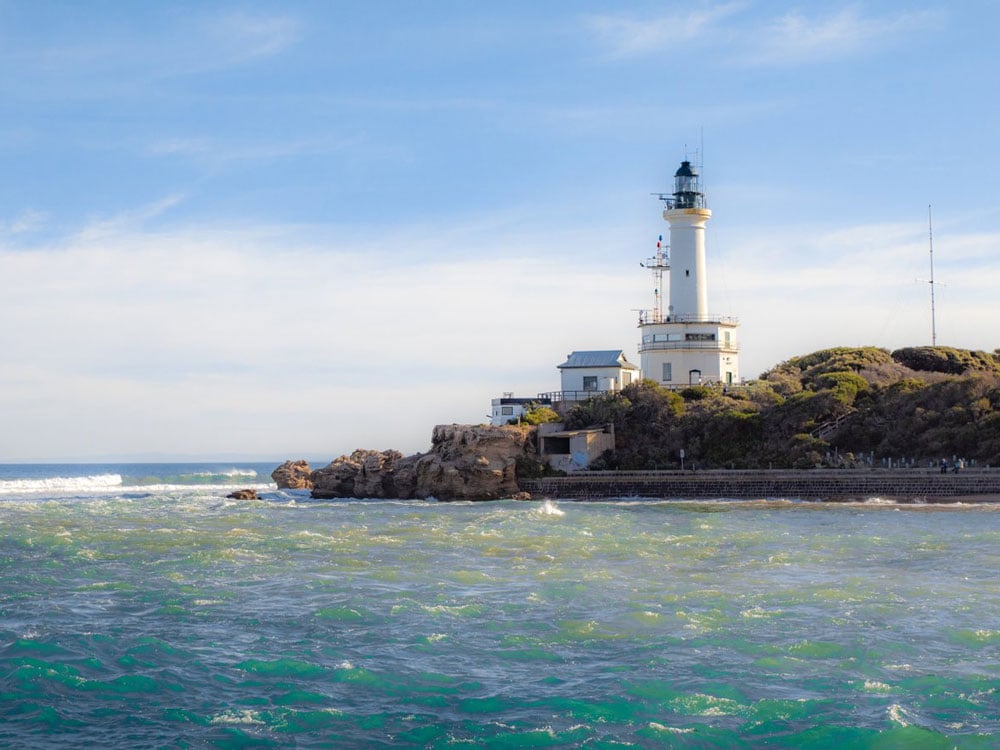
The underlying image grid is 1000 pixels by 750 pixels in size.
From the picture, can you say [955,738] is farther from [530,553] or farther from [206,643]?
[530,553]

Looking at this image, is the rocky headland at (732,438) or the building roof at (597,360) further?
the building roof at (597,360)

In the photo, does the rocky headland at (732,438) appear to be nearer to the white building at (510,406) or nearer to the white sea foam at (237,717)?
the white building at (510,406)

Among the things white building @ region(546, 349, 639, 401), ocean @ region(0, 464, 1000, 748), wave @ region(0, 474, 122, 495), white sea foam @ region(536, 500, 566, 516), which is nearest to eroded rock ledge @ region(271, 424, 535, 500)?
white sea foam @ region(536, 500, 566, 516)

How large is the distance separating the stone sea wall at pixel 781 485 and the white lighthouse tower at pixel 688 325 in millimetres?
10971

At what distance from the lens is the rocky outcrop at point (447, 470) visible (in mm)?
43031

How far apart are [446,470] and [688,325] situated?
15786mm

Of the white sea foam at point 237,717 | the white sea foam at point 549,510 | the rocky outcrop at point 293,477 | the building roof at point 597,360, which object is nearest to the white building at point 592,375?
the building roof at point 597,360

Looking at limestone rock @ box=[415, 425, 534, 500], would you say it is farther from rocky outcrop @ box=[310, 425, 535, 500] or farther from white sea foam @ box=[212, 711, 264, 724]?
white sea foam @ box=[212, 711, 264, 724]

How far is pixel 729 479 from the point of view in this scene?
39.8 metres

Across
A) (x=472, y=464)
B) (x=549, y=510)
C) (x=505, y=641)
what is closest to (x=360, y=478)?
(x=472, y=464)

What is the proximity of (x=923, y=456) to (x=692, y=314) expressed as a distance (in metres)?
14.8

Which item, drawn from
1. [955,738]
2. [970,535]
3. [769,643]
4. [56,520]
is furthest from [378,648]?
[56,520]

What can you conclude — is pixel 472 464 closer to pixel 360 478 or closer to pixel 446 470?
pixel 446 470

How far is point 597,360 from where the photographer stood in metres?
55.5
